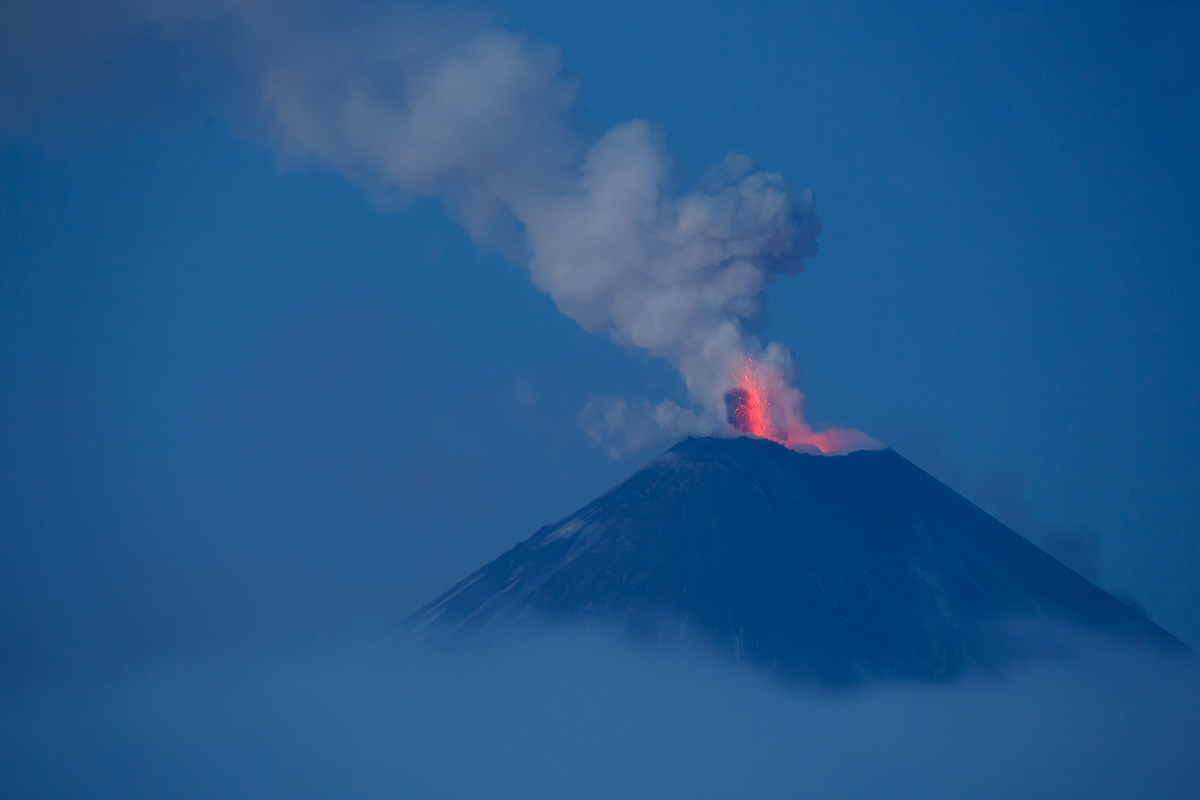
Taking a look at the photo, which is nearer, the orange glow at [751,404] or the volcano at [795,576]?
the volcano at [795,576]

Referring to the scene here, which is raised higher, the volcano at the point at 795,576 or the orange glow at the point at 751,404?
the orange glow at the point at 751,404

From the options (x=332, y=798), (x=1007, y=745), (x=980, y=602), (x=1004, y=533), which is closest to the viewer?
(x=332, y=798)

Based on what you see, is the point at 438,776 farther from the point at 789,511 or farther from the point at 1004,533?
the point at 1004,533

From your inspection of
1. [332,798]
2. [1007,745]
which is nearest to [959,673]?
[1007,745]

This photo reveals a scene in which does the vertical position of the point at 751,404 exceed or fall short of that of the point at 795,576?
it exceeds it

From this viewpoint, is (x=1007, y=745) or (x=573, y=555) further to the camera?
(x=573, y=555)

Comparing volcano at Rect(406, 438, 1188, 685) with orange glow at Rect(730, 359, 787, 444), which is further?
orange glow at Rect(730, 359, 787, 444)

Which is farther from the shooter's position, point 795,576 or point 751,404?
Result: point 751,404

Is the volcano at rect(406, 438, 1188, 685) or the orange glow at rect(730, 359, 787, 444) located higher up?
the orange glow at rect(730, 359, 787, 444)
